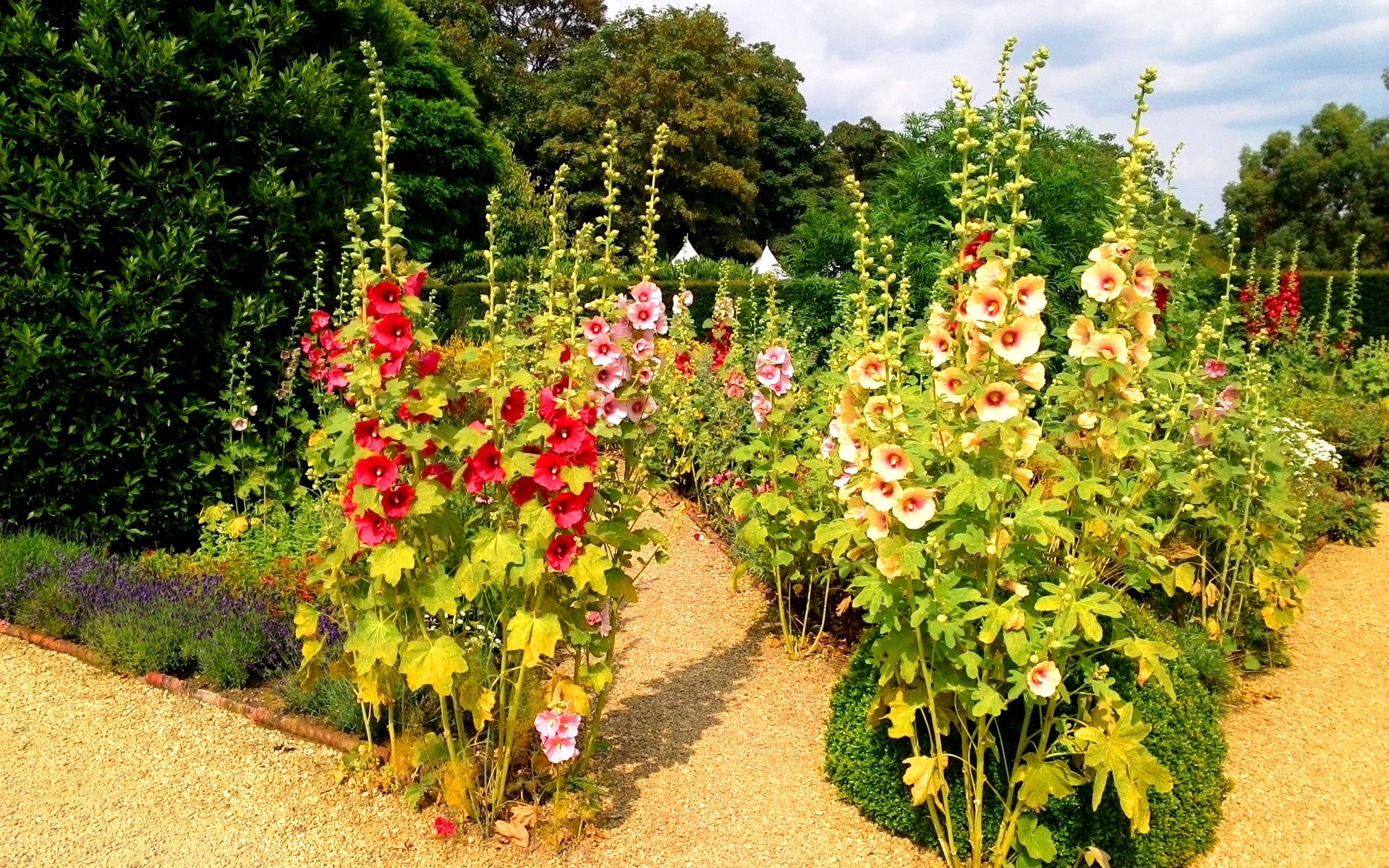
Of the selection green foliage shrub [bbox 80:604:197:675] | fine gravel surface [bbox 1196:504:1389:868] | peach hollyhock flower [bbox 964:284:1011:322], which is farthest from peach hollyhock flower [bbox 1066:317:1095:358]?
green foliage shrub [bbox 80:604:197:675]

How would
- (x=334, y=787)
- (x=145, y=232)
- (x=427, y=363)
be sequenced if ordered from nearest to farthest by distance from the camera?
(x=427, y=363), (x=334, y=787), (x=145, y=232)

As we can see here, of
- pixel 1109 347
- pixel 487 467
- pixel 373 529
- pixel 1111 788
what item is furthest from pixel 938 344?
pixel 373 529

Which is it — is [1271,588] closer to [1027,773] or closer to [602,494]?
[1027,773]

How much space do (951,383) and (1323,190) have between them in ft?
100

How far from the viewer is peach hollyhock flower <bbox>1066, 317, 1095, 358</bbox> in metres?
2.72

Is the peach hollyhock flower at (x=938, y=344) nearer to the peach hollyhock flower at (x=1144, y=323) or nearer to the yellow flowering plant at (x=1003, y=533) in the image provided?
the yellow flowering plant at (x=1003, y=533)

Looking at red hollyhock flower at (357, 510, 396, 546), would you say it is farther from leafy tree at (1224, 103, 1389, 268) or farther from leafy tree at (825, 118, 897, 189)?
leafy tree at (825, 118, 897, 189)

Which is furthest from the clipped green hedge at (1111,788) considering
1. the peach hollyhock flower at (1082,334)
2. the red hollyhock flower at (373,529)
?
the red hollyhock flower at (373,529)

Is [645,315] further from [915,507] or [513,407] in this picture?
[915,507]

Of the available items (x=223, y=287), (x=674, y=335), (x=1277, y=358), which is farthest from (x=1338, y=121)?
(x=223, y=287)

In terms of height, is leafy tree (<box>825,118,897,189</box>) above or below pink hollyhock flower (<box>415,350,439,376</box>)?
above

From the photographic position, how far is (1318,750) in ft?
12.9

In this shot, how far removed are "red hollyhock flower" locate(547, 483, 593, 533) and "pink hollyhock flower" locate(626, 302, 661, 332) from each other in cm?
62

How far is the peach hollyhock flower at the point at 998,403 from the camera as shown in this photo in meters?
2.61
